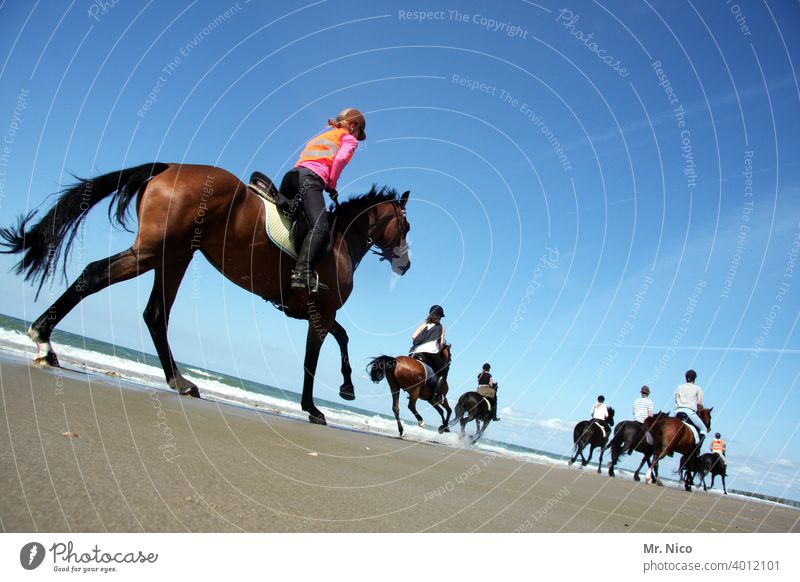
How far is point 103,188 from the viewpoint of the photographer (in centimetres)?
502

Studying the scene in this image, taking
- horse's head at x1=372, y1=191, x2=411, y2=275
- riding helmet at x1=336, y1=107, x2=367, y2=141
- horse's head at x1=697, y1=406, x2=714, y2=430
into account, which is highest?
riding helmet at x1=336, y1=107, x2=367, y2=141

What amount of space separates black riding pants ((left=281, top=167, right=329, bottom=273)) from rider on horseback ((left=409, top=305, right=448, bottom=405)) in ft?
23.8

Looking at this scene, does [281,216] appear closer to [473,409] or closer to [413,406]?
[413,406]

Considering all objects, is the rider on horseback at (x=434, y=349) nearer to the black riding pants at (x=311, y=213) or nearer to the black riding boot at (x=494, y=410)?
the black riding boot at (x=494, y=410)

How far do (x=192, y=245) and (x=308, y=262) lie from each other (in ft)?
4.35

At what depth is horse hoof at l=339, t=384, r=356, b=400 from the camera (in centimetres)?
773

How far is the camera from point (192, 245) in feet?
17.5

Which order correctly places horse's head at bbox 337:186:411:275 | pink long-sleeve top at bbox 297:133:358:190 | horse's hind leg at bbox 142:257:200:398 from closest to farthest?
1. horse's hind leg at bbox 142:257:200:398
2. pink long-sleeve top at bbox 297:133:358:190
3. horse's head at bbox 337:186:411:275

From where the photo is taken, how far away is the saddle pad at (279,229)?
585 centimetres

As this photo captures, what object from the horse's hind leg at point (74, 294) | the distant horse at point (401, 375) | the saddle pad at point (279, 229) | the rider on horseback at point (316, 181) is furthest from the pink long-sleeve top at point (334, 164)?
the distant horse at point (401, 375)
